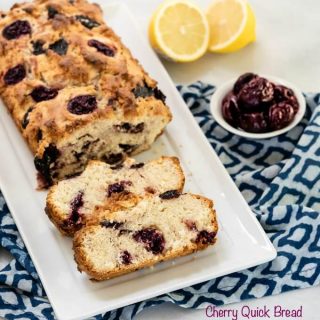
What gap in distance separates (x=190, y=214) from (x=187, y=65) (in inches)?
62.7

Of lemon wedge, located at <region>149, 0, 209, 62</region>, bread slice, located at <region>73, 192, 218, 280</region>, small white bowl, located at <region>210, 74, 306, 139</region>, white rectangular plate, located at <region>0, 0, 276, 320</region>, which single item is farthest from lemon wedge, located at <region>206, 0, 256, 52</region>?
bread slice, located at <region>73, 192, 218, 280</region>

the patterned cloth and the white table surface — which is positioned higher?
the white table surface

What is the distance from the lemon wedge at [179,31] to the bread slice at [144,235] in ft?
4.65

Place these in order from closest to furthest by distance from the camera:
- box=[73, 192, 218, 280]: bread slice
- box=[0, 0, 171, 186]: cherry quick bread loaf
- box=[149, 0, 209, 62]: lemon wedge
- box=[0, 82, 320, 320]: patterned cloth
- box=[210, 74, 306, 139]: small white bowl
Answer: box=[73, 192, 218, 280]: bread slice < box=[0, 82, 320, 320]: patterned cloth < box=[0, 0, 171, 186]: cherry quick bread loaf < box=[210, 74, 306, 139]: small white bowl < box=[149, 0, 209, 62]: lemon wedge

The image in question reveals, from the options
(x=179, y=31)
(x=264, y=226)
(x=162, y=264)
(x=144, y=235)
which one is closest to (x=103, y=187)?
(x=144, y=235)

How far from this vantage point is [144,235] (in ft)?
12.9

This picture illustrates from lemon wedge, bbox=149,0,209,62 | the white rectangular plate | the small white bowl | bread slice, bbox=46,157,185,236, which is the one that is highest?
lemon wedge, bbox=149,0,209,62

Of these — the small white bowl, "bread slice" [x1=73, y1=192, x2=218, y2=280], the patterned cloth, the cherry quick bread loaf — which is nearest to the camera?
"bread slice" [x1=73, y1=192, x2=218, y2=280]

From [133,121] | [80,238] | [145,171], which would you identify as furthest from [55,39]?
[80,238]

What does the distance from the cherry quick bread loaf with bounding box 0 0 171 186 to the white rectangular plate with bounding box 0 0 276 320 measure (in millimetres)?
140

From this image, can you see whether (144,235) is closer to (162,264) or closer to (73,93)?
(162,264)

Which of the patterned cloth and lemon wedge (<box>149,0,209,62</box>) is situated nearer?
the patterned cloth

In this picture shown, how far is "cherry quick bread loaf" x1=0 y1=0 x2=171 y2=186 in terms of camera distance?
4.35 meters

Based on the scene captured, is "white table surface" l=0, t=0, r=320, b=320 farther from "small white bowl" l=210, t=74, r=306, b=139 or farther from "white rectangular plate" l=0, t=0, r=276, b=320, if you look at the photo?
"white rectangular plate" l=0, t=0, r=276, b=320
